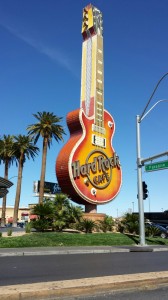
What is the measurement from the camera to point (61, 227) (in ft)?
90.3

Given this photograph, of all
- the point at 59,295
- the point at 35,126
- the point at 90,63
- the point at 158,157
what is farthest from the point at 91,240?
the point at 35,126

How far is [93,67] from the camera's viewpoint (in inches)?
1529

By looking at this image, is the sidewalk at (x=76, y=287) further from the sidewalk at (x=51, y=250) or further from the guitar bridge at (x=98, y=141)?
the guitar bridge at (x=98, y=141)

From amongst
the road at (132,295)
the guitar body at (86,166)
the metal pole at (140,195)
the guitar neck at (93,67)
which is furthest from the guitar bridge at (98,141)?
the road at (132,295)

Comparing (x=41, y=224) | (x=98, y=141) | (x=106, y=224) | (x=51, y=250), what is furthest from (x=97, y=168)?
(x=51, y=250)

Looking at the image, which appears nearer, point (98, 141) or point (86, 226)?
point (86, 226)

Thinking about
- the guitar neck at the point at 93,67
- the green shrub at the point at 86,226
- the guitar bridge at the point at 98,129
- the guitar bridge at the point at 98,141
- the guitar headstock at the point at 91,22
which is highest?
the guitar headstock at the point at 91,22

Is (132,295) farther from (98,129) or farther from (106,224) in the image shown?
(98,129)

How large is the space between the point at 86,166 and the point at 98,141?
3235 millimetres

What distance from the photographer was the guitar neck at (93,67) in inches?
1436

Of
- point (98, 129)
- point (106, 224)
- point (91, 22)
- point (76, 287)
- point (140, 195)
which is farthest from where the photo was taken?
point (91, 22)

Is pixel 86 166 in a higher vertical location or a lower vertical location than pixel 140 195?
higher

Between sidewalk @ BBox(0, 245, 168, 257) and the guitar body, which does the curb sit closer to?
sidewalk @ BBox(0, 245, 168, 257)

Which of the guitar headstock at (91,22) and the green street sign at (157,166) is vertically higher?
the guitar headstock at (91,22)
